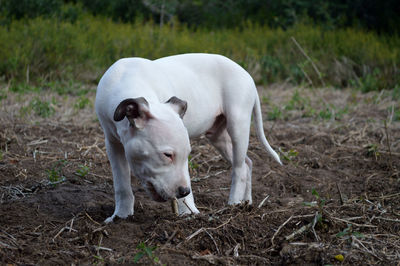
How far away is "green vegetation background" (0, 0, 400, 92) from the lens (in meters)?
8.66

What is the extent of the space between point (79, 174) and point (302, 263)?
96.7 inches

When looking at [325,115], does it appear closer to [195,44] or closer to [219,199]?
[219,199]

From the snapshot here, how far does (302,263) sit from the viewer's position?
2635mm

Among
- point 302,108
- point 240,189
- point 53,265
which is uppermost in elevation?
point 53,265

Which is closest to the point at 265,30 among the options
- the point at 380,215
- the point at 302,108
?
the point at 302,108

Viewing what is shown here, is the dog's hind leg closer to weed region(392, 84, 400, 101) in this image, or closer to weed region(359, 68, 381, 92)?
weed region(392, 84, 400, 101)

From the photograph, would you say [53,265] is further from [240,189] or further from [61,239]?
[240,189]

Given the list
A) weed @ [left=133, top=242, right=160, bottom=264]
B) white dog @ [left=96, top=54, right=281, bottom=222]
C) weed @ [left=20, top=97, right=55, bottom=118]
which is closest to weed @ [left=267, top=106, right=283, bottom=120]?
white dog @ [left=96, top=54, right=281, bottom=222]

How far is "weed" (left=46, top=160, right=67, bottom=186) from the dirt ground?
20mm

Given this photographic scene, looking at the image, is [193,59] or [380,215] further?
[193,59]

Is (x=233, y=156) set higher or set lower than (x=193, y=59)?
lower

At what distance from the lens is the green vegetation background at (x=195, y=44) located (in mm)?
8664

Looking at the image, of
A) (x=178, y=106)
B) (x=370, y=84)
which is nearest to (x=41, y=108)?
(x=178, y=106)

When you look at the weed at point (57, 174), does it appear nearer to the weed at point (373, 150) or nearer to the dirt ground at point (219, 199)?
the dirt ground at point (219, 199)
